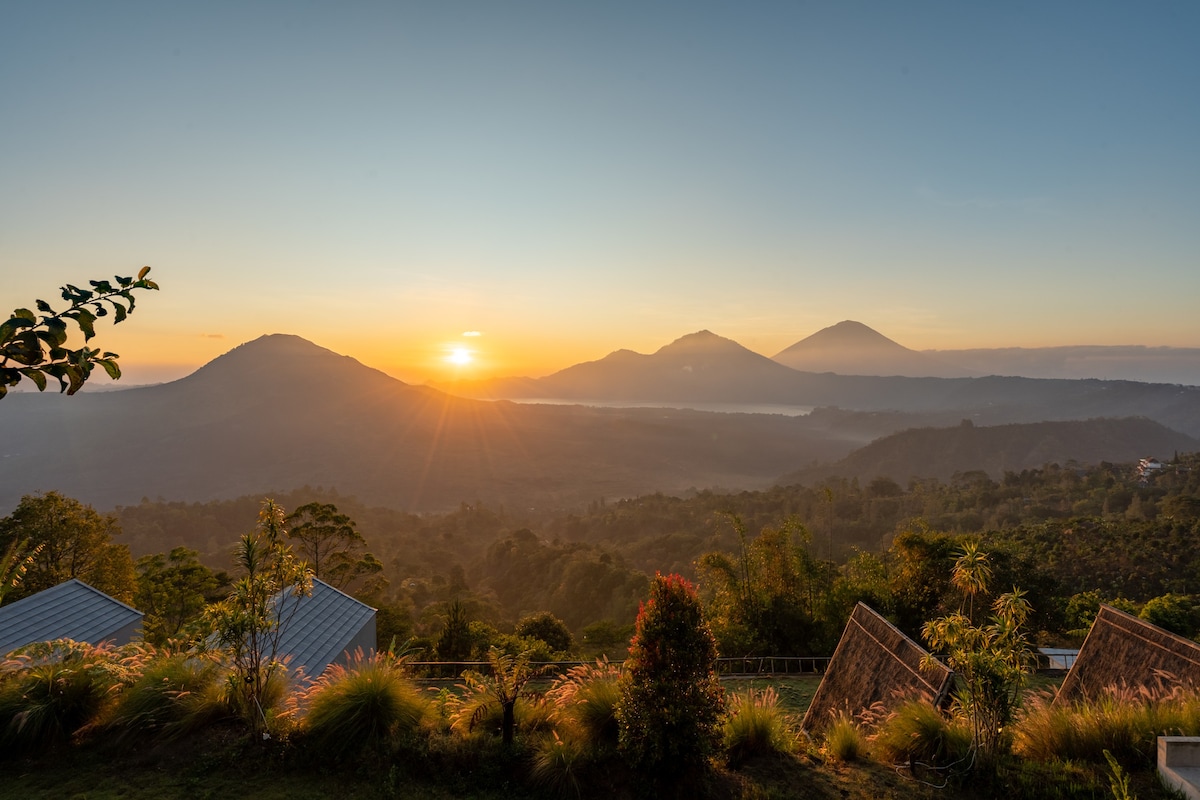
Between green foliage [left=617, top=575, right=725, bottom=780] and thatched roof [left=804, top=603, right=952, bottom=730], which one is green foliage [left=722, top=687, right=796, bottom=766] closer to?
green foliage [left=617, top=575, right=725, bottom=780]

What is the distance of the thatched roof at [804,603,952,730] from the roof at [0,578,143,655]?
44.0 ft

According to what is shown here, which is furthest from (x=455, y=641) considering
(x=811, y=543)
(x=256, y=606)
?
(x=811, y=543)

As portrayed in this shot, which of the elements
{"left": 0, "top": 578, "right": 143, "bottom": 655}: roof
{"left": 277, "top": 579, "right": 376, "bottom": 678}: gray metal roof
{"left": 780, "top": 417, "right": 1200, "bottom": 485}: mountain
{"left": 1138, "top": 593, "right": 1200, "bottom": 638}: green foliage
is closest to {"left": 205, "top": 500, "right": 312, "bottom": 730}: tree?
{"left": 277, "top": 579, "right": 376, "bottom": 678}: gray metal roof

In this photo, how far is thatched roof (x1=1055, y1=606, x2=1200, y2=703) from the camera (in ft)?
27.1

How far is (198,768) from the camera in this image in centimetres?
601

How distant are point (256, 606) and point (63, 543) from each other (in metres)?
21.0

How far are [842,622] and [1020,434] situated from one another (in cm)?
18359

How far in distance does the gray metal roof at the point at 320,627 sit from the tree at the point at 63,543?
42.2 feet

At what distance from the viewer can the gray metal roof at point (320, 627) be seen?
10.8 m

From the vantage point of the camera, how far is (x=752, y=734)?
6785 millimetres

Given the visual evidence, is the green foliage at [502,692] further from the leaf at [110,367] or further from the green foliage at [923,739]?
the leaf at [110,367]

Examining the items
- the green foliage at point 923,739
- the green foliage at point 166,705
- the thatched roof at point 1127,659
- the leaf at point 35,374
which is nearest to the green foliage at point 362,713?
the green foliage at point 166,705

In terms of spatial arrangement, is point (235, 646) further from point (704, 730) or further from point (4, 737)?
point (704, 730)

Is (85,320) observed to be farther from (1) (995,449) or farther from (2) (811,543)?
(1) (995,449)
